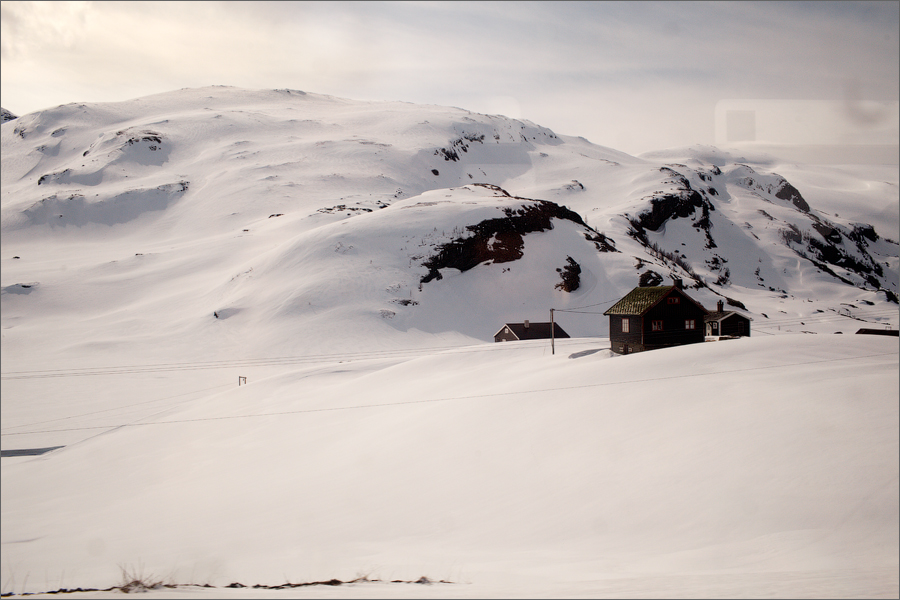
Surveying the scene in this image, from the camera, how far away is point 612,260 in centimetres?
7756

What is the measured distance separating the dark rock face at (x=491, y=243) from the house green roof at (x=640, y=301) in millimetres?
37259

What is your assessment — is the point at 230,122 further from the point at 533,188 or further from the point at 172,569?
the point at 172,569

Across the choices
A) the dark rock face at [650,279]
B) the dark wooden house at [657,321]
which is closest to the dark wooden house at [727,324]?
the dark wooden house at [657,321]

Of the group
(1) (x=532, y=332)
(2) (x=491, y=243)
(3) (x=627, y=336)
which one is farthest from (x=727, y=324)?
(2) (x=491, y=243)

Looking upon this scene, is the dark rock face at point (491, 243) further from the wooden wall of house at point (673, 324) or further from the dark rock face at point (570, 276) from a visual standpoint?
the wooden wall of house at point (673, 324)

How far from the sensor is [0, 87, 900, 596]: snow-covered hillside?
12.1 metres

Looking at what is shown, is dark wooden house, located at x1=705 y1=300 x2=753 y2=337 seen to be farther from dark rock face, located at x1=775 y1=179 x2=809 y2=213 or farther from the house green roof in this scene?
dark rock face, located at x1=775 y1=179 x2=809 y2=213

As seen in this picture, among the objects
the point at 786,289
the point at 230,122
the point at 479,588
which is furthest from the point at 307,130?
the point at 479,588

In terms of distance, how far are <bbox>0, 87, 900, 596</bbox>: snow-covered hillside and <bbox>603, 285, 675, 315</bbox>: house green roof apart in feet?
12.0

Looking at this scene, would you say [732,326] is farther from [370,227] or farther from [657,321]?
[370,227]

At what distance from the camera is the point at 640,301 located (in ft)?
118

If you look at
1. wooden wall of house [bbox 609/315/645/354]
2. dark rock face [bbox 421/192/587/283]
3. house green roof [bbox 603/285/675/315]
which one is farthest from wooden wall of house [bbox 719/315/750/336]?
dark rock face [bbox 421/192/587/283]

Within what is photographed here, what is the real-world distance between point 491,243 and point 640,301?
4136 centimetres

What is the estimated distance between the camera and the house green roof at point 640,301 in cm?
3516
